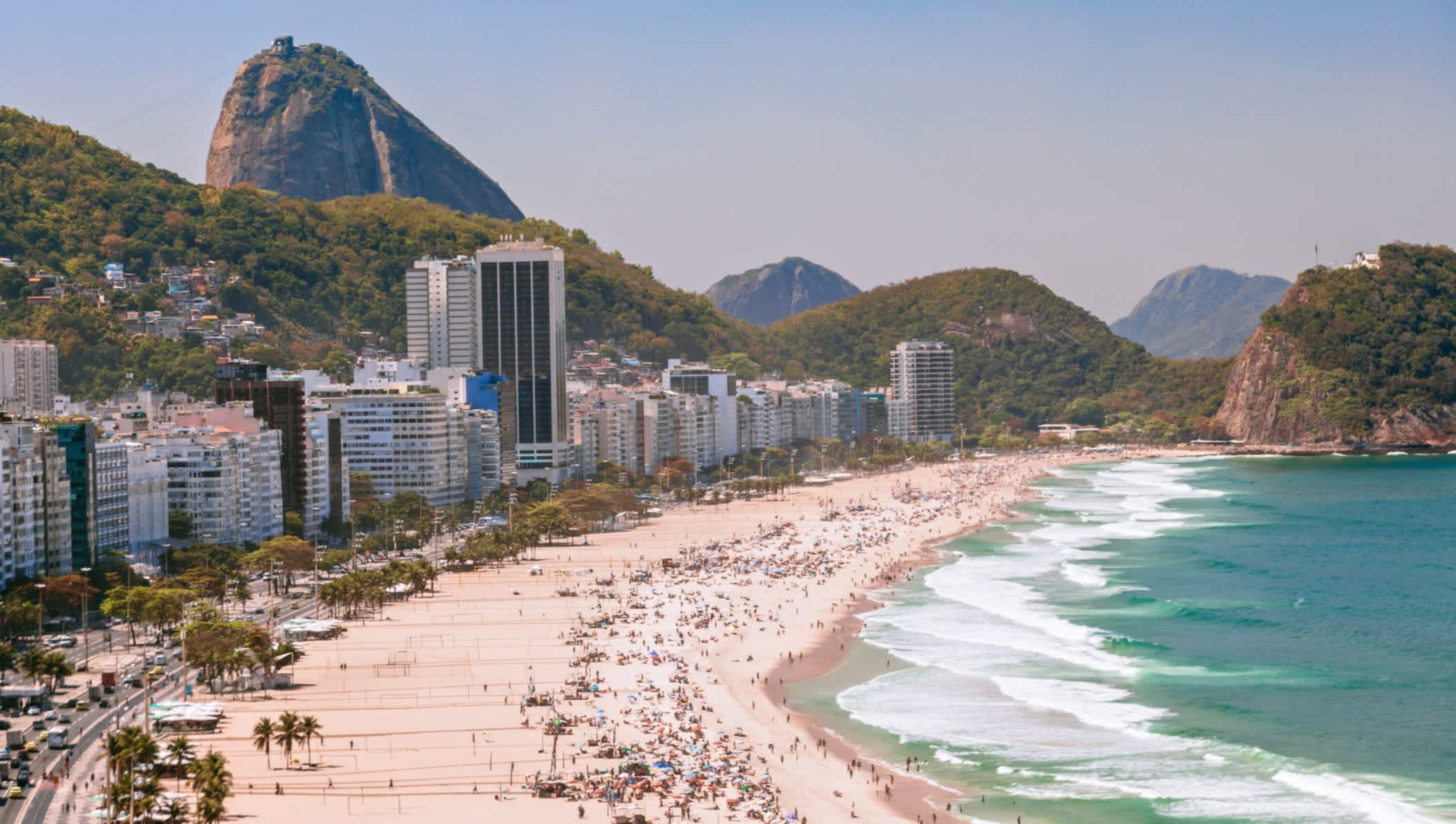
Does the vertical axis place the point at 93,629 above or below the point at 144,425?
below

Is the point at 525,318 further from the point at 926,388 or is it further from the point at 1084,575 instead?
the point at 926,388

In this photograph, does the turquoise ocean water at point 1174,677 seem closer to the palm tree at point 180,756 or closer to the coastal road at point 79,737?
the palm tree at point 180,756

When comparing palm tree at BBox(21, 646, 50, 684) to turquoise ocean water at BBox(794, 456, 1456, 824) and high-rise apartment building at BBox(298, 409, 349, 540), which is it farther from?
high-rise apartment building at BBox(298, 409, 349, 540)

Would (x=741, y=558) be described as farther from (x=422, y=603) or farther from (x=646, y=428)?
(x=646, y=428)

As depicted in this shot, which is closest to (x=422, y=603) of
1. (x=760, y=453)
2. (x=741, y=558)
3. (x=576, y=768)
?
(x=741, y=558)

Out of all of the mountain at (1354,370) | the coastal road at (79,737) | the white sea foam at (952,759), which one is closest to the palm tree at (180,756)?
the coastal road at (79,737)

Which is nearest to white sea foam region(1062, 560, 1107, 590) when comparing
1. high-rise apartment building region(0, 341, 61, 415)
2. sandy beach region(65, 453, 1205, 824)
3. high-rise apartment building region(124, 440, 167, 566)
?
sandy beach region(65, 453, 1205, 824)
